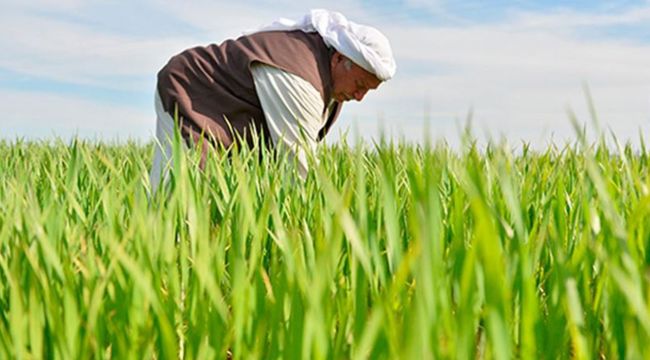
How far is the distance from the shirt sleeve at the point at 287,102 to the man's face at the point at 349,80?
14 cm

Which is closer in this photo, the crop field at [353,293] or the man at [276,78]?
the crop field at [353,293]

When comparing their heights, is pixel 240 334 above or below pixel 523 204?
below

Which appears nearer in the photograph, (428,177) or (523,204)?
(428,177)

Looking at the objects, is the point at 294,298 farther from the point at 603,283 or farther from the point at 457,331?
the point at 603,283

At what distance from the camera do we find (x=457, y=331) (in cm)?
62

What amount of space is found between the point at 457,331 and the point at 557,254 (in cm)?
22

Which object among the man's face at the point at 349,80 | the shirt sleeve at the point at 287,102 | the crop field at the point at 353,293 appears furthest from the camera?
the man's face at the point at 349,80

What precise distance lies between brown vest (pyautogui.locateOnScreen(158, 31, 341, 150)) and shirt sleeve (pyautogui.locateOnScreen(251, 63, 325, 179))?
1.2 inches

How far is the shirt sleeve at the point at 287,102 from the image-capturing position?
2598 millimetres

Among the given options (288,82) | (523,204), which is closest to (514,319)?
(523,204)

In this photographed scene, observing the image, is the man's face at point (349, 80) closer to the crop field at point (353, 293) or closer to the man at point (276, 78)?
the man at point (276, 78)

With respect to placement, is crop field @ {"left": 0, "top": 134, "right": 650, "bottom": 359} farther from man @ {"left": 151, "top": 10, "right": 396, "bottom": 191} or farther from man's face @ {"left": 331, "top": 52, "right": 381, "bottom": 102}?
man's face @ {"left": 331, "top": 52, "right": 381, "bottom": 102}

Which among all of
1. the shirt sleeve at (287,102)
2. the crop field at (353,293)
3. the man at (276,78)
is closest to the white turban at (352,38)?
the man at (276,78)

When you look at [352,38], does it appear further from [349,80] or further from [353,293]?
[353,293]
